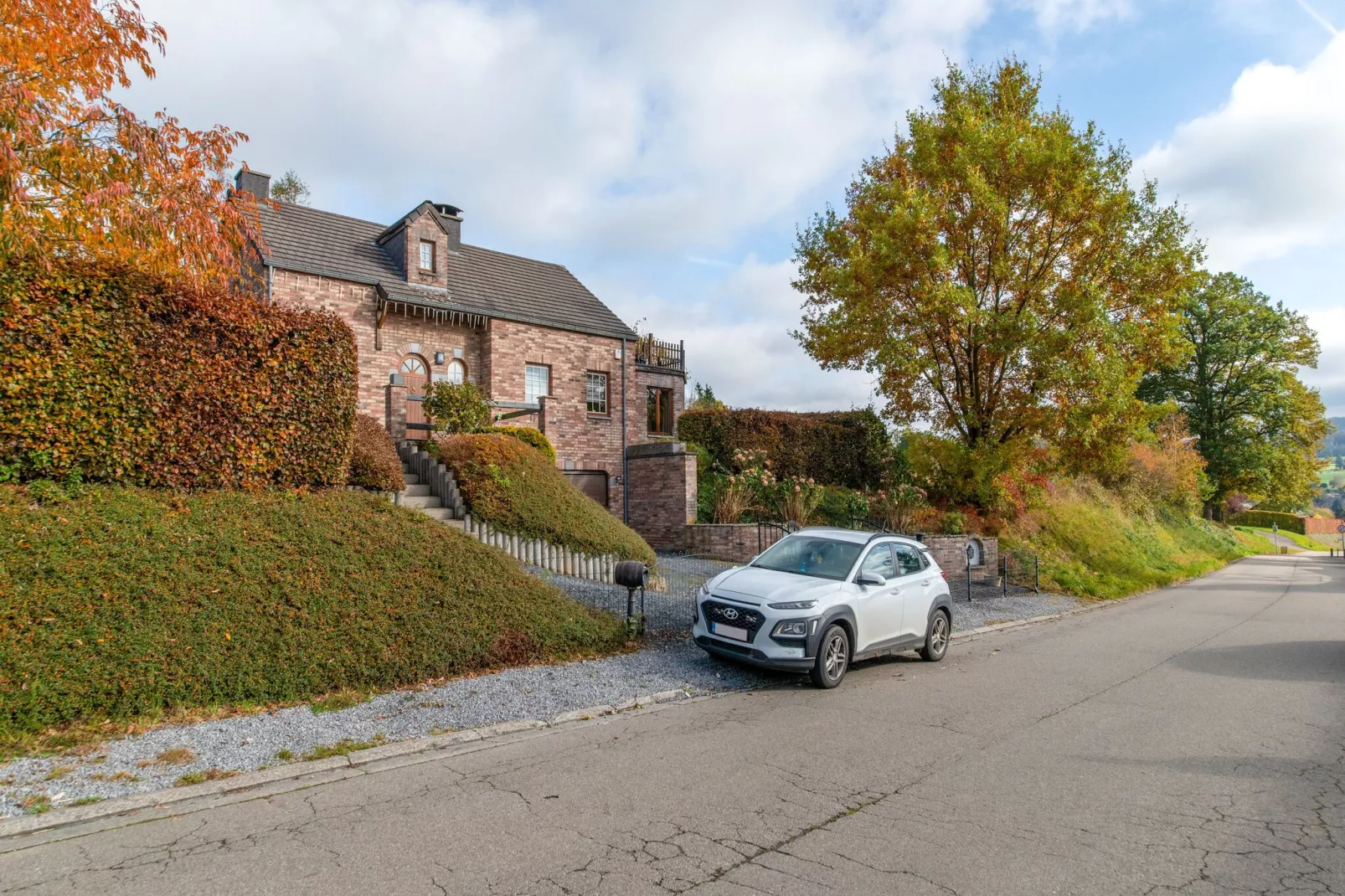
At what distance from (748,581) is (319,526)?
4771 millimetres

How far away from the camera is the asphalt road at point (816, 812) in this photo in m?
3.82

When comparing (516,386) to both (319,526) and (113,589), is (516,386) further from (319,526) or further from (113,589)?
(113,589)

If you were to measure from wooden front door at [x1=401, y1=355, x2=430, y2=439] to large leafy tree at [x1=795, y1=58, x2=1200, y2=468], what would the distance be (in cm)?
977

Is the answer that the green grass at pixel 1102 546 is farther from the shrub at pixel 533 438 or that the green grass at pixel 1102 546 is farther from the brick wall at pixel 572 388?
the shrub at pixel 533 438

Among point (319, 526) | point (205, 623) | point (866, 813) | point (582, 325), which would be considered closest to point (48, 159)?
point (319, 526)

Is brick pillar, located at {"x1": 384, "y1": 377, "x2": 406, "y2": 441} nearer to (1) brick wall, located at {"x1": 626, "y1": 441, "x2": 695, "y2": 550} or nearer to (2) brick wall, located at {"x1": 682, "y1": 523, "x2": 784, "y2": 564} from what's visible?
(1) brick wall, located at {"x1": 626, "y1": 441, "x2": 695, "y2": 550}

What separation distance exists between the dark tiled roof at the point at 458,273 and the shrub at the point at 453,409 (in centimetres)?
503

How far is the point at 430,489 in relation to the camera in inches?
512

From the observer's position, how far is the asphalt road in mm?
3816

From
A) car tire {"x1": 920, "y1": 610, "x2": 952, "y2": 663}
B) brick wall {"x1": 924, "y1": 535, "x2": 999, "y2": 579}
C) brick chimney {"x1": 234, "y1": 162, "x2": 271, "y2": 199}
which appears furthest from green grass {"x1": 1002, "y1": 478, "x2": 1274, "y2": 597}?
brick chimney {"x1": 234, "y1": 162, "x2": 271, "y2": 199}

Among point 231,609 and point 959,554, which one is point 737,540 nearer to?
point 959,554

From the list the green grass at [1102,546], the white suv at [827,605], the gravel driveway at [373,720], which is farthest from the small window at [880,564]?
the green grass at [1102,546]

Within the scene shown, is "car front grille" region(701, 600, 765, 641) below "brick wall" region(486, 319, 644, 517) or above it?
below

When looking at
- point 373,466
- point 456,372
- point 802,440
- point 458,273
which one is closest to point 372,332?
point 456,372
